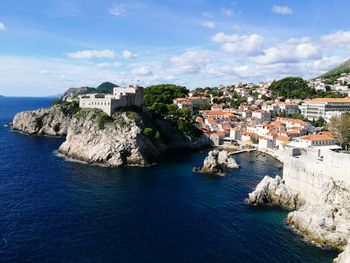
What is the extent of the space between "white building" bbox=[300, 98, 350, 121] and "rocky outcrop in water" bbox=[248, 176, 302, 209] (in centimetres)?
7731

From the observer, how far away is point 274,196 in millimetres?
46062

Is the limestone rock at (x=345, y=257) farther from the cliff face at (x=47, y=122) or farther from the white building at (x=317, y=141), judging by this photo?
the cliff face at (x=47, y=122)

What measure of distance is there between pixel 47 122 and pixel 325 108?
9619 centimetres

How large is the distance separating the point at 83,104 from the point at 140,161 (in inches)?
1060

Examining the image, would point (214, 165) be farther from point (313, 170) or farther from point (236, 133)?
point (236, 133)

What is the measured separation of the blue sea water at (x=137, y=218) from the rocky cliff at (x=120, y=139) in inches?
202

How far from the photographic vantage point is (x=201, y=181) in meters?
57.1

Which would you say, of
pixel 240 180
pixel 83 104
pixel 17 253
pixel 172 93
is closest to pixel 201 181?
pixel 240 180

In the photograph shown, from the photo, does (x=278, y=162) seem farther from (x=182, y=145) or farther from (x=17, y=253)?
(x=17, y=253)

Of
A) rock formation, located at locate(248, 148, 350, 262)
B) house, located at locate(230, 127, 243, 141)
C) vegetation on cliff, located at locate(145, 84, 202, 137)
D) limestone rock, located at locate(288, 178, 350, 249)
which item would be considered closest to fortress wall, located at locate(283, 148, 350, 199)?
rock formation, located at locate(248, 148, 350, 262)

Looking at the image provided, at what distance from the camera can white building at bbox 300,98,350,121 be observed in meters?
115

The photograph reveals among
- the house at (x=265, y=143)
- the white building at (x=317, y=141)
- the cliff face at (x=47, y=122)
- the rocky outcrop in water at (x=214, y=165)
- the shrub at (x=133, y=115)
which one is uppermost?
the shrub at (x=133, y=115)

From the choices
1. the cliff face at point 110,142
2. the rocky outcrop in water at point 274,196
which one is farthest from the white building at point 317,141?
the cliff face at point 110,142

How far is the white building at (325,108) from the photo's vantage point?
11456 cm
